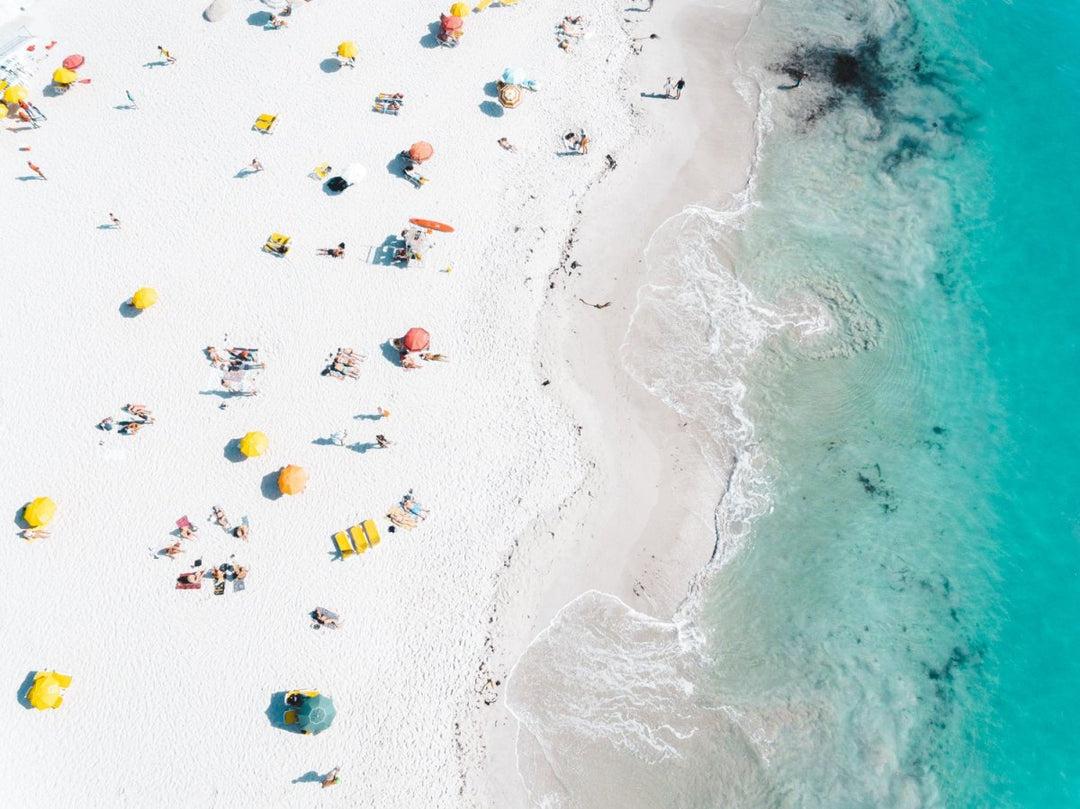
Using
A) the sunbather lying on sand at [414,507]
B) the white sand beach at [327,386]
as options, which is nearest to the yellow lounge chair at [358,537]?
the white sand beach at [327,386]

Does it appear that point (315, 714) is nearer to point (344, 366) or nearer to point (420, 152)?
point (344, 366)

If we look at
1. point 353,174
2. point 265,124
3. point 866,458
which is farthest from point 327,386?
point 866,458

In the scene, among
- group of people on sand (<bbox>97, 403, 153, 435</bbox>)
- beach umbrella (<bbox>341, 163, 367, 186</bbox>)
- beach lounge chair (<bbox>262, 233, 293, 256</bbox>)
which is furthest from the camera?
beach umbrella (<bbox>341, 163, 367, 186</bbox>)

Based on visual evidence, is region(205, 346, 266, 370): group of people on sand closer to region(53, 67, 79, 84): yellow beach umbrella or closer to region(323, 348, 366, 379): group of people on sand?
region(323, 348, 366, 379): group of people on sand

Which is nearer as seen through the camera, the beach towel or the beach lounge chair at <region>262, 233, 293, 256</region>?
the beach towel

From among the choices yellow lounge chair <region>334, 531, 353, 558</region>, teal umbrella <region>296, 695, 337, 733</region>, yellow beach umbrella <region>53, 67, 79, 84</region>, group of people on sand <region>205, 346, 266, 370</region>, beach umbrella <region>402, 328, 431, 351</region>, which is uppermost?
yellow beach umbrella <region>53, 67, 79, 84</region>

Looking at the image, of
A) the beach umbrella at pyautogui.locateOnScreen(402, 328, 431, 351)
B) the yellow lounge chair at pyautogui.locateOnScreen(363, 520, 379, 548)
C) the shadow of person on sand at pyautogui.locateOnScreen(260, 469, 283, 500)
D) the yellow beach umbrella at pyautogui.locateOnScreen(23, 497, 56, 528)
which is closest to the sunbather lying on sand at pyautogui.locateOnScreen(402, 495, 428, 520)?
the yellow lounge chair at pyautogui.locateOnScreen(363, 520, 379, 548)
